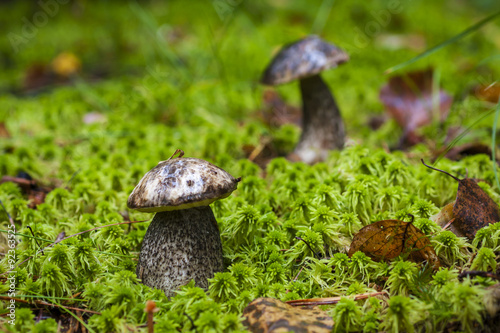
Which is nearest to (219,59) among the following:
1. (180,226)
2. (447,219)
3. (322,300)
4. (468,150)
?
(468,150)

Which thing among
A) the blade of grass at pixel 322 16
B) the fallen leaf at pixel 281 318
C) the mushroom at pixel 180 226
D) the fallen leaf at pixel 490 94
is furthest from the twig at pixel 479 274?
the blade of grass at pixel 322 16

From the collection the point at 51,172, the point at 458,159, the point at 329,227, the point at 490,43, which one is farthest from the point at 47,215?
the point at 490,43

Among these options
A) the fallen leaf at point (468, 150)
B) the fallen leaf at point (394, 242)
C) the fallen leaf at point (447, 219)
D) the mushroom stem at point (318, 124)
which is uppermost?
the mushroom stem at point (318, 124)

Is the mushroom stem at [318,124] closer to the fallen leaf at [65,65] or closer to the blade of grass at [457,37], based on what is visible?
the blade of grass at [457,37]

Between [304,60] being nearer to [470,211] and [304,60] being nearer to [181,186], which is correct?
[470,211]

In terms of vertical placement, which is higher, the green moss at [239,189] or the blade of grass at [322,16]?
the blade of grass at [322,16]

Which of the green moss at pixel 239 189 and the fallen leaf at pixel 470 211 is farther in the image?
the fallen leaf at pixel 470 211

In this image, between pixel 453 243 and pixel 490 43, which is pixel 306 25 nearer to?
pixel 490 43
